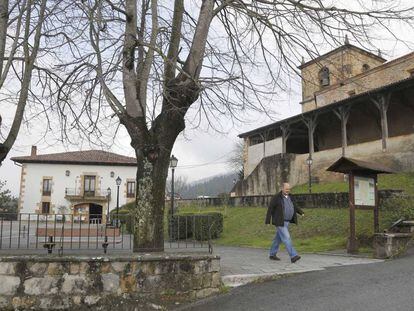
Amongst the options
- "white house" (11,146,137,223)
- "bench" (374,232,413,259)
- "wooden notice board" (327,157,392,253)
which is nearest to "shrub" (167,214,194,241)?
"wooden notice board" (327,157,392,253)

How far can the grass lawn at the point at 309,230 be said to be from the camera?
43.4 ft

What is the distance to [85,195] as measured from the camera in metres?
54.5

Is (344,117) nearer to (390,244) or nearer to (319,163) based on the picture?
(319,163)

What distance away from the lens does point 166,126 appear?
8.00 m

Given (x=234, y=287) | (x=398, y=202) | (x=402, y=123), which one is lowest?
(x=234, y=287)

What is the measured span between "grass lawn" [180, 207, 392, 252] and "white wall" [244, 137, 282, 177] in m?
16.0

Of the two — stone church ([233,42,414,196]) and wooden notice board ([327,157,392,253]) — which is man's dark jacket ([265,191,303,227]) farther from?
stone church ([233,42,414,196])

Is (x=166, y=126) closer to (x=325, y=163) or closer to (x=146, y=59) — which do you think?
(x=146, y=59)

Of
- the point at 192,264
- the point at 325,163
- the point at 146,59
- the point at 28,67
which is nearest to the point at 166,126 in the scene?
the point at 146,59

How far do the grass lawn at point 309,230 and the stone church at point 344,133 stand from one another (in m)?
8.42

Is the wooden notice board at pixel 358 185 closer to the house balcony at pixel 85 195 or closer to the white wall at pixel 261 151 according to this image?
the white wall at pixel 261 151

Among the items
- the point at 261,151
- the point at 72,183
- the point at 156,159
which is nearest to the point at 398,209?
the point at 156,159

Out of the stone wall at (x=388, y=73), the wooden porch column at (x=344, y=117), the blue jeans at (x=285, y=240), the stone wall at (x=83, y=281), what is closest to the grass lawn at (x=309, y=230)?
the blue jeans at (x=285, y=240)

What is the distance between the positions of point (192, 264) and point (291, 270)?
85.4 inches
